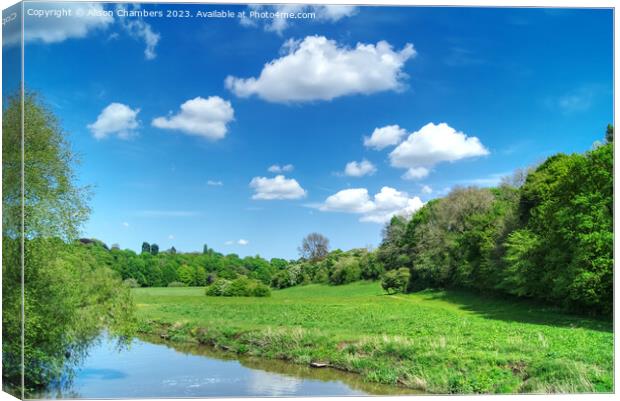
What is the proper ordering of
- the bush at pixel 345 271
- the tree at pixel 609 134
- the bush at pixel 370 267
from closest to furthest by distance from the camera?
the tree at pixel 609 134 < the bush at pixel 345 271 < the bush at pixel 370 267

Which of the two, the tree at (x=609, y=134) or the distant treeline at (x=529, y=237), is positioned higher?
the tree at (x=609, y=134)

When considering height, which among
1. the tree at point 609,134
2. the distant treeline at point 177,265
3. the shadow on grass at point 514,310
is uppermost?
the tree at point 609,134

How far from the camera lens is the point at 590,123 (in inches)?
402

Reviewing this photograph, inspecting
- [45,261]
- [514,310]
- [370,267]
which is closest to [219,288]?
[45,261]

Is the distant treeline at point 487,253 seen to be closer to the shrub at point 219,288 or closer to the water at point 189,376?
the shrub at point 219,288

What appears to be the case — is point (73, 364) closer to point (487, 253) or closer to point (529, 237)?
point (529, 237)

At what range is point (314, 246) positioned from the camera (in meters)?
10.6

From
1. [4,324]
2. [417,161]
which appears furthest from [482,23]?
[4,324]

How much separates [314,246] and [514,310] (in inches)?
348

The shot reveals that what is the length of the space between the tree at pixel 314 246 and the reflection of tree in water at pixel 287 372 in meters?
2.28

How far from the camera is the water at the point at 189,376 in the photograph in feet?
31.5

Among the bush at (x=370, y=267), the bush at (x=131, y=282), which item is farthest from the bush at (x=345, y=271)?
the bush at (x=131, y=282)

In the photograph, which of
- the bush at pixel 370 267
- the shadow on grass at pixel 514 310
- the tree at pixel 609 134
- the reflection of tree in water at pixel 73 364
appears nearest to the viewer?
the reflection of tree in water at pixel 73 364

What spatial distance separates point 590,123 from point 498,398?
4.78 meters
